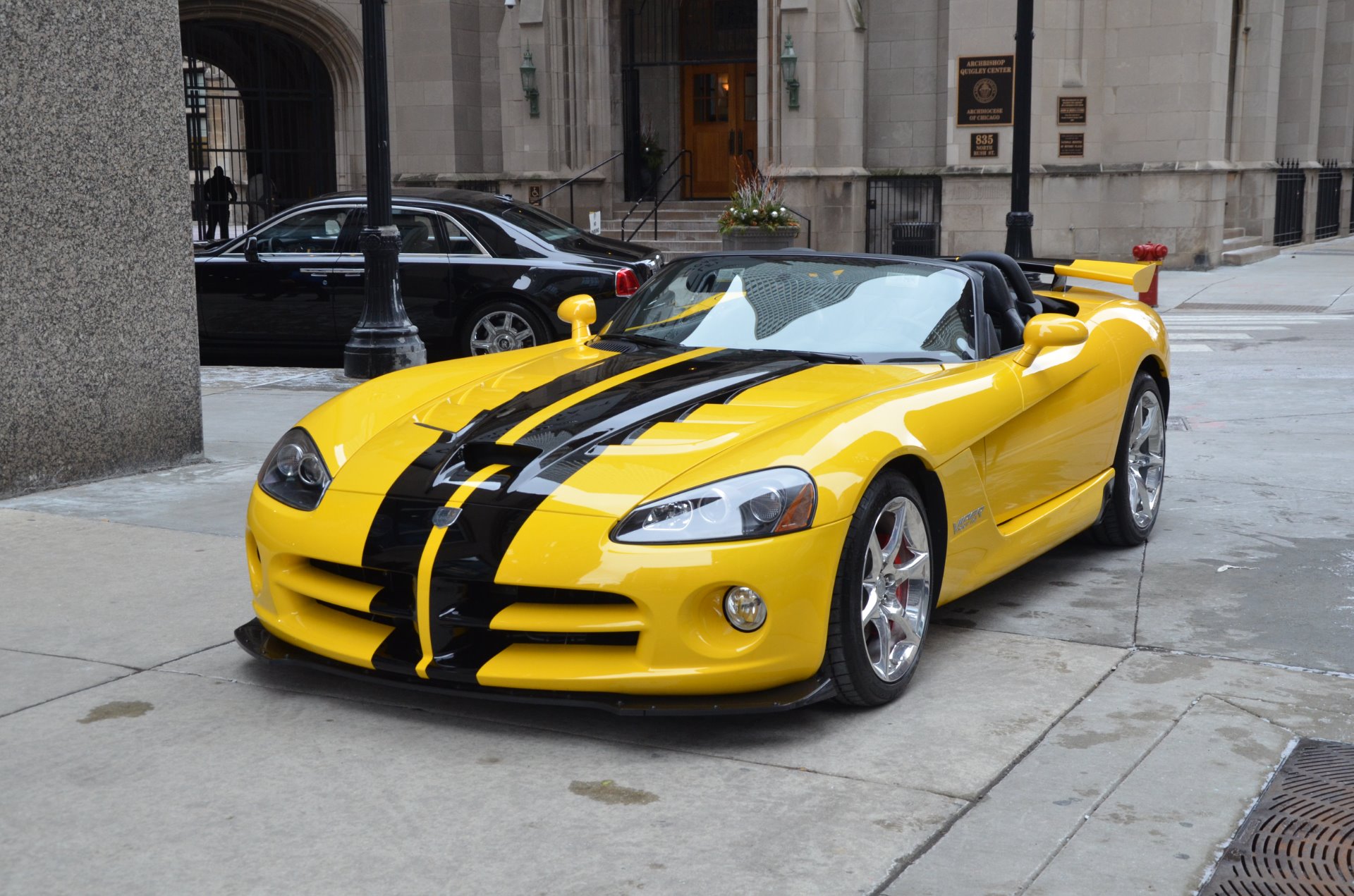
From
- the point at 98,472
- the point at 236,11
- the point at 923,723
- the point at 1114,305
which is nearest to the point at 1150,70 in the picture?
the point at 236,11

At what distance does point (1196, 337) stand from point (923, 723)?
1163 centimetres

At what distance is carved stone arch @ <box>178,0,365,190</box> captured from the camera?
25.2 meters

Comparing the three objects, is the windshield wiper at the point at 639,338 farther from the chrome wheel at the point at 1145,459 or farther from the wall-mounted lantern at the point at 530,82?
the wall-mounted lantern at the point at 530,82

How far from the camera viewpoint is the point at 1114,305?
257 inches

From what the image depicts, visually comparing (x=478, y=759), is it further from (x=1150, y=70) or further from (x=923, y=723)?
(x=1150, y=70)

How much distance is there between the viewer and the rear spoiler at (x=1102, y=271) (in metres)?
7.02

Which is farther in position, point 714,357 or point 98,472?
point 98,472

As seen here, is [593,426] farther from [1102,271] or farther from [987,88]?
[987,88]

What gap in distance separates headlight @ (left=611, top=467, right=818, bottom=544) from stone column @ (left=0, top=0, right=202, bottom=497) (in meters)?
4.42

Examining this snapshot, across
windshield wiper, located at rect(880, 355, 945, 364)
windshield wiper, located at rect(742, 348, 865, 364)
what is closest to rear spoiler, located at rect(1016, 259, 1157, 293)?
windshield wiper, located at rect(880, 355, 945, 364)

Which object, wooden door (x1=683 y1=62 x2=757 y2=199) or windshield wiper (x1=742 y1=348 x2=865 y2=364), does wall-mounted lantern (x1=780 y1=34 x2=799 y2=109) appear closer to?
wooden door (x1=683 y1=62 x2=757 y2=199)

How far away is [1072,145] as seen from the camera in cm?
2328

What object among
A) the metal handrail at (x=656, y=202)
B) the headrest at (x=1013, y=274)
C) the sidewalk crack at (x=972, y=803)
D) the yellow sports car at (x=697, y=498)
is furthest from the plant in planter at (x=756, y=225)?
the sidewalk crack at (x=972, y=803)

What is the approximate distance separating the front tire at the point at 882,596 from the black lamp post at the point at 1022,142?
10.2 m
